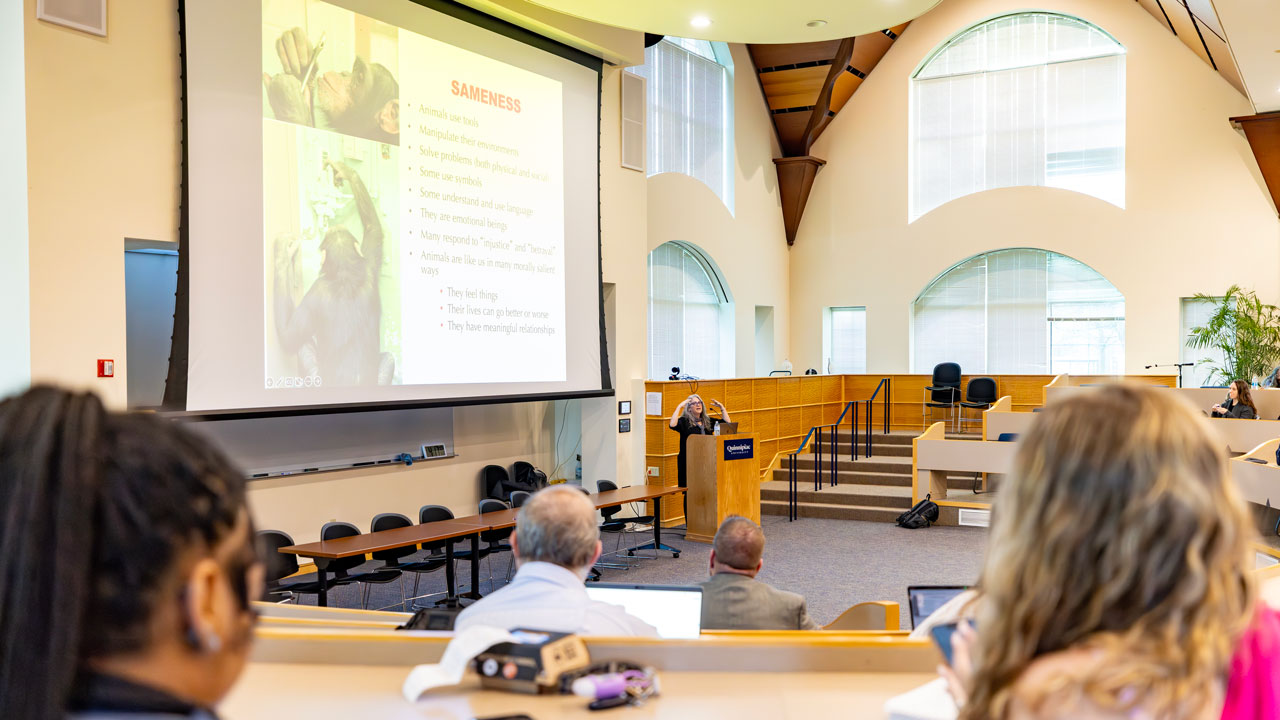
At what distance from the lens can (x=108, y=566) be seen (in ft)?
2.36

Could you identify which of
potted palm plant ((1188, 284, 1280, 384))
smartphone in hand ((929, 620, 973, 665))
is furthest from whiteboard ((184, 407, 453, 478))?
potted palm plant ((1188, 284, 1280, 384))

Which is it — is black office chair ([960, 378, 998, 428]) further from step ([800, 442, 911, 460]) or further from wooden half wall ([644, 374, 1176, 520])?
step ([800, 442, 911, 460])

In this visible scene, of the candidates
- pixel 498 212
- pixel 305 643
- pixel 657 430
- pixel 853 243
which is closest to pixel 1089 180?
pixel 853 243

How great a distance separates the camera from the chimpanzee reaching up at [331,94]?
6.30 m

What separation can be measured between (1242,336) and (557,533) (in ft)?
41.8

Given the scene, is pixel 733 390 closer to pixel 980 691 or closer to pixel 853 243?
pixel 853 243

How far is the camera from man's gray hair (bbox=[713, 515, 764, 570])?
3561 millimetres

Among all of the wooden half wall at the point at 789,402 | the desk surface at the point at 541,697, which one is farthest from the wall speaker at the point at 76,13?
the wooden half wall at the point at 789,402

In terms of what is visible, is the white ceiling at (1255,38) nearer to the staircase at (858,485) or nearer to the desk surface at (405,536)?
the staircase at (858,485)

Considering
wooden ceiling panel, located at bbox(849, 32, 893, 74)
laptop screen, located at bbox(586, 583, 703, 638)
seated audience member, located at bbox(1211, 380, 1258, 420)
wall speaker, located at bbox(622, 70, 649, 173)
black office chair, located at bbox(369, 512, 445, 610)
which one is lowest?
black office chair, located at bbox(369, 512, 445, 610)

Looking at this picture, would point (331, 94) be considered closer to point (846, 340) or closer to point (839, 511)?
point (839, 511)

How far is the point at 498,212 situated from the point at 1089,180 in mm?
10082

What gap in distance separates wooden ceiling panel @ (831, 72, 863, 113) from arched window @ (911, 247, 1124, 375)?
3.32 meters

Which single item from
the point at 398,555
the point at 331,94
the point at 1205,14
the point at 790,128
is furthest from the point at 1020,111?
the point at 398,555
